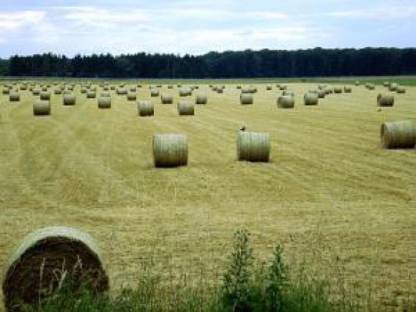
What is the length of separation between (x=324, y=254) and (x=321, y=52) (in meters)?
175

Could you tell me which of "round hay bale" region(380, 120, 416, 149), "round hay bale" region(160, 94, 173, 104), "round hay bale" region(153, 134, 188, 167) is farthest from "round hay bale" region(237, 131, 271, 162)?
"round hay bale" region(160, 94, 173, 104)

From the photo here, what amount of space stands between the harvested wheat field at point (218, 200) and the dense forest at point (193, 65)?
149828 millimetres

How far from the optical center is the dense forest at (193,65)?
178125 mm

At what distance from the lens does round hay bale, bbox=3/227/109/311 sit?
366 inches

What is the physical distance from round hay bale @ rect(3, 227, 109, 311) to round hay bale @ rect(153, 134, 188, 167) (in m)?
11.5

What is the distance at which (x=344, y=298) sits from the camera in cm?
980

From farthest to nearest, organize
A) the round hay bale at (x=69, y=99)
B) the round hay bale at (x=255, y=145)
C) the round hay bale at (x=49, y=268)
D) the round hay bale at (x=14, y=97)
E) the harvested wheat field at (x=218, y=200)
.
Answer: the round hay bale at (x=14, y=97)
the round hay bale at (x=69, y=99)
the round hay bale at (x=255, y=145)
the harvested wheat field at (x=218, y=200)
the round hay bale at (x=49, y=268)

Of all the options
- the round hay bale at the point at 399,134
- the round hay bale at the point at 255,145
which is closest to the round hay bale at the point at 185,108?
the round hay bale at the point at 399,134

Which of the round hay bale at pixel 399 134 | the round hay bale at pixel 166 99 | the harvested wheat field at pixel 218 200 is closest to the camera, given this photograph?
the harvested wheat field at pixel 218 200

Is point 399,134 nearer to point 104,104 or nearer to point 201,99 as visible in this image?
point 104,104

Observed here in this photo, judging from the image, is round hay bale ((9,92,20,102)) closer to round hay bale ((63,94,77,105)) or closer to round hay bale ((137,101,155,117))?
round hay bale ((63,94,77,105))

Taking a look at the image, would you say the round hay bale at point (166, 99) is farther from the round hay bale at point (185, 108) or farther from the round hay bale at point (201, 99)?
the round hay bale at point (185, 108)

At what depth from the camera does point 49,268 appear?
9.45 metres

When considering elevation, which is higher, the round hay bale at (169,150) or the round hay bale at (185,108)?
the round hay bale at (169,150)
